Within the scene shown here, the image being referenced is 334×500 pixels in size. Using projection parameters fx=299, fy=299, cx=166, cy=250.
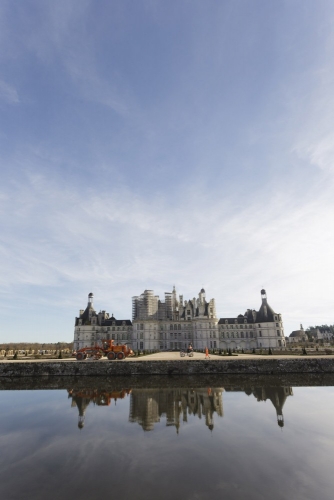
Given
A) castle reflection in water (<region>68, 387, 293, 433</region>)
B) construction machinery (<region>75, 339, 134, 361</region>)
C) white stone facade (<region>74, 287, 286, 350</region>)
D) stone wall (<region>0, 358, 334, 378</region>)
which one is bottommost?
castle reflection in water (<region>68, 387, 293, 433</region>)

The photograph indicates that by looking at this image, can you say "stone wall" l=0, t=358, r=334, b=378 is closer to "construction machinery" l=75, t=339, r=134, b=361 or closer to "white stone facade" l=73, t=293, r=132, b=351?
"construction machinery" l=75, t=339, r=134, b=361

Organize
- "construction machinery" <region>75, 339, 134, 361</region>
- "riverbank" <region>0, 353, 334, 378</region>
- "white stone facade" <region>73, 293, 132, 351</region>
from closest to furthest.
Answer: "riverbank" <region>0, 353, 334, 378</region> < "construction machinery" <region>75, 339, 134, 361</region> < "white stone facade" <region>73, 293, 132, 351</region>

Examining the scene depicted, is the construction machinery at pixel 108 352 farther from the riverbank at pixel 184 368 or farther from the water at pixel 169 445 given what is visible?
the water at pixel 169 445

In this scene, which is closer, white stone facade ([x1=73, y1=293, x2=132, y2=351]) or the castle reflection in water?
the castle reflection in water

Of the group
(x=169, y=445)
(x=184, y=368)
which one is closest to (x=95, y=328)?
(x=184, y=368)

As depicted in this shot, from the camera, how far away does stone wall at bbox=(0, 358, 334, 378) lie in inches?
1277

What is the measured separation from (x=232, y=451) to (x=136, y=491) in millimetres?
4560

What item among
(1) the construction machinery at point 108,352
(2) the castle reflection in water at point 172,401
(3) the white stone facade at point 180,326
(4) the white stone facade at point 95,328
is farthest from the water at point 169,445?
(4) the white stone facade at point 95,328

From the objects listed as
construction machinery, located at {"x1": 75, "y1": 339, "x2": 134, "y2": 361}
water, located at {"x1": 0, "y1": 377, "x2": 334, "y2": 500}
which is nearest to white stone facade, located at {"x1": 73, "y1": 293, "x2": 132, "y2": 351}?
construction machinery, located at {"x1": 75, "y1": 339, "x2": 134, "y2": 361}

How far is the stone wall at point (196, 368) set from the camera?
106 feet

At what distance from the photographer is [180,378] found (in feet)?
97.2

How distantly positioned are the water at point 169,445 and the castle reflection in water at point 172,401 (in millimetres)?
68

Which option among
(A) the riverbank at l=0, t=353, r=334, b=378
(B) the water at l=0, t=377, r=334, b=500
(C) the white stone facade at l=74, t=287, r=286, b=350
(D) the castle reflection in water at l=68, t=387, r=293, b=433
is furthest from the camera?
(C) the white stone facade at l=74, t=287, r=286, b=350

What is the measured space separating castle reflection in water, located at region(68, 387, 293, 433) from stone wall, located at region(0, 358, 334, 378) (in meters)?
8.37
